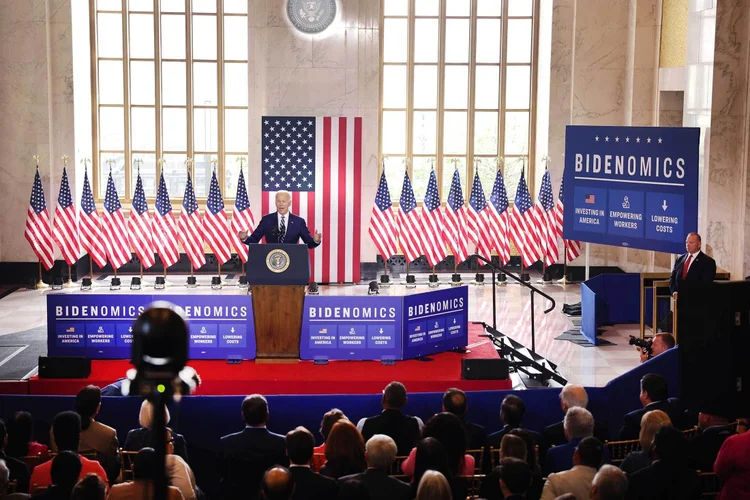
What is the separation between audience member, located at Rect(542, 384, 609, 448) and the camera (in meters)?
8.41

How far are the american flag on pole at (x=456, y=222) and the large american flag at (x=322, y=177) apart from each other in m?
1.81

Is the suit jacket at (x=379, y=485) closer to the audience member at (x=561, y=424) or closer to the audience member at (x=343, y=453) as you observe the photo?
the audience member at (x=343, y=453)

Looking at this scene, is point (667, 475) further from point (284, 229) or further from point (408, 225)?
point (408, 225)

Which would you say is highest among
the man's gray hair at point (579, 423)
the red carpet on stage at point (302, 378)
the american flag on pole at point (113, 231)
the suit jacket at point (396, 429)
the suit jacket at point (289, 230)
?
the suit jacket at point (289, 230)

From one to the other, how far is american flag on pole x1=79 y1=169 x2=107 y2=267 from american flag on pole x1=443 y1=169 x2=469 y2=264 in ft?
22.2

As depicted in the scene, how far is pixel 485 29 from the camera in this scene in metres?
21.7

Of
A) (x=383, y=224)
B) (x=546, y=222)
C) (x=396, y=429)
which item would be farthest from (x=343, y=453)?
(x=546, y=222)

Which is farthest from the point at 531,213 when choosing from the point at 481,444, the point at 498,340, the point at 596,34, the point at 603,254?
the point at 481,444

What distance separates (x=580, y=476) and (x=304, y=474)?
1809 mm

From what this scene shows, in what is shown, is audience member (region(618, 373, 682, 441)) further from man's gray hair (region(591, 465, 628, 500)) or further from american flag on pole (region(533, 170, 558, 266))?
american flag on pole (region(533, 170, 558, 266))

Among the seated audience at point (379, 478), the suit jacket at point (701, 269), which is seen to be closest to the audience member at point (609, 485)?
the seated audience at point (379, 478)

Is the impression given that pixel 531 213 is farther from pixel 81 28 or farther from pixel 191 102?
pixel 81 28

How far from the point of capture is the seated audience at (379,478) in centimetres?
638

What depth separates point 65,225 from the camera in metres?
19.8
